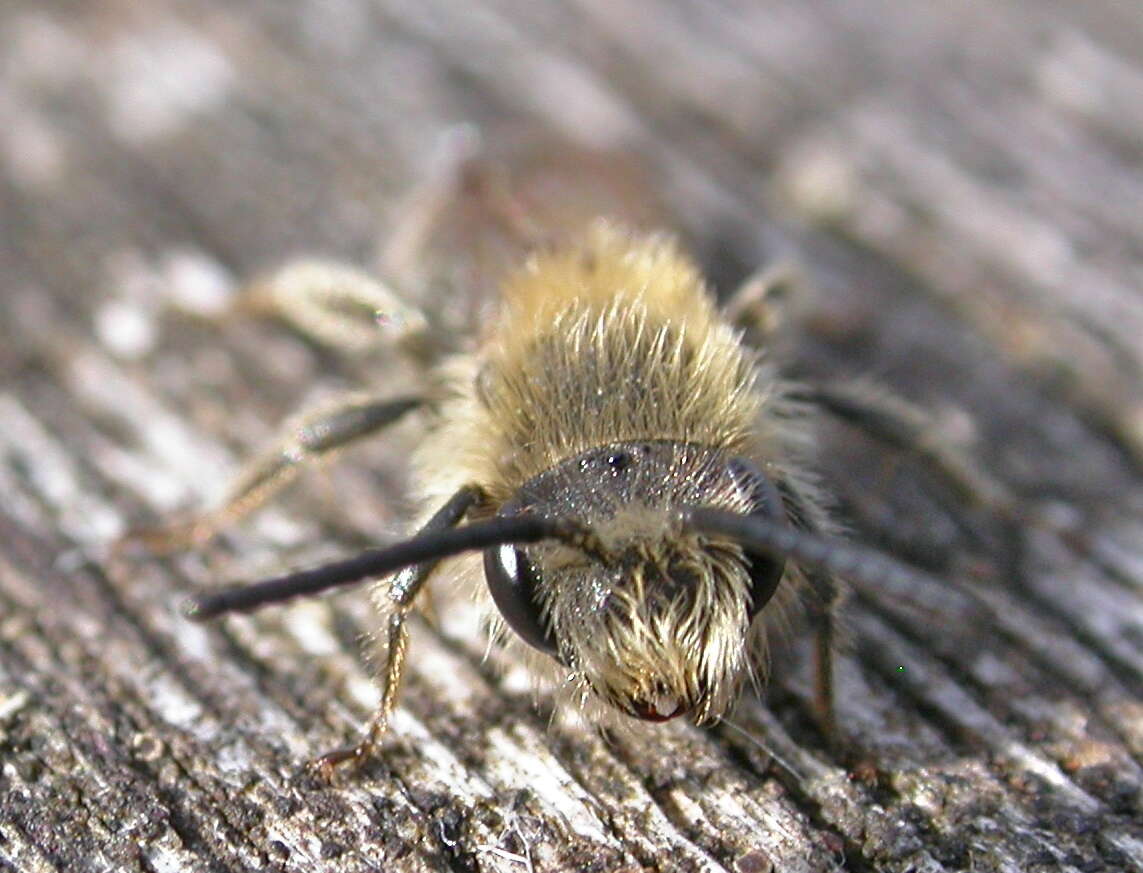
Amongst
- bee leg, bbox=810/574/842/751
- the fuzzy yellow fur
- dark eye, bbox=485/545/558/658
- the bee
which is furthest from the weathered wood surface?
the fuzzy yellow fur

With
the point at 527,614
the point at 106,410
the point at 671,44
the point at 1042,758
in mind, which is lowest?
the point at 106,410

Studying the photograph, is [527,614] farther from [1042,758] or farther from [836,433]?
[836,433]

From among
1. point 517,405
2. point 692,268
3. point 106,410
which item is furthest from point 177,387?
point 692,268

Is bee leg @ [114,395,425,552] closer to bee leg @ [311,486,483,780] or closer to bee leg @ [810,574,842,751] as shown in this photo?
bee leg @ [311,486,483,780]

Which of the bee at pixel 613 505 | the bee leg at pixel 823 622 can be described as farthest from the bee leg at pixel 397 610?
the bee leg at pixel 823 622

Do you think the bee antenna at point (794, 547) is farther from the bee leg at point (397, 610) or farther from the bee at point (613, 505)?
the bee leg at point (397, 610)

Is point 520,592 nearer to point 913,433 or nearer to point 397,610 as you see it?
point 397,610
